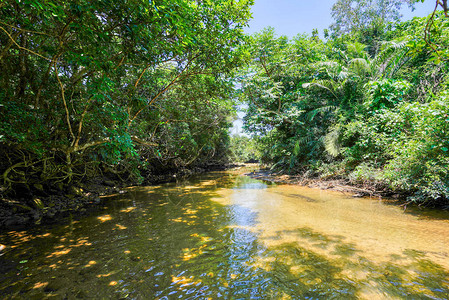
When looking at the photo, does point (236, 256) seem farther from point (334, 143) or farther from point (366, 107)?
point (366, 107)

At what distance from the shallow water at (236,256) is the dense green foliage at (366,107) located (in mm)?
1678

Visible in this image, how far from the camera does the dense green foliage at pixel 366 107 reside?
4.66 meters

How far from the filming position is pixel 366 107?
Answer: 8.05 meters

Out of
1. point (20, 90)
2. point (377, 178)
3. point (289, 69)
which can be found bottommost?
point (377, 178)

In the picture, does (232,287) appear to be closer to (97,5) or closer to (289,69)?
(97,5)

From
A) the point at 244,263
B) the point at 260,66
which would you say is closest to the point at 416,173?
the point at 244,263

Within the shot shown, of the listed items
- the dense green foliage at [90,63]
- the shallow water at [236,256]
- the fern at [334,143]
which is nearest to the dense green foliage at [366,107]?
the fern at [334,143]

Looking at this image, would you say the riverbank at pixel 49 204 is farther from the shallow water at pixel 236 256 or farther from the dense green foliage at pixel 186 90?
the shallow water at pixel 236 256

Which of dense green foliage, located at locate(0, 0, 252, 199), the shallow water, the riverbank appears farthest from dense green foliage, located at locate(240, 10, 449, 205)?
the riverbank

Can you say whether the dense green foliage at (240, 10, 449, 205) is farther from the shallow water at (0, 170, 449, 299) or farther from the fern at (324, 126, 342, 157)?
the shallow water at (0, 170, 449, 299)

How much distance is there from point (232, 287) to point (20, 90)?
7.09 metres

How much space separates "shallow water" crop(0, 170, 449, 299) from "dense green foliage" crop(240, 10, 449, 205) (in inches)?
66.1

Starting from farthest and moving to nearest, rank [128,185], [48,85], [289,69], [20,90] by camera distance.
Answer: [289,69] < [128,185] < [48,85] < [20,90]

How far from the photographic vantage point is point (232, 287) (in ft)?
7.79
